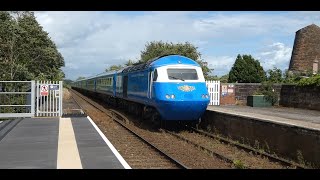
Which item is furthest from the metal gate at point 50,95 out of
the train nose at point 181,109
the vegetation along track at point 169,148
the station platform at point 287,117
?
the station platform at point 287,117

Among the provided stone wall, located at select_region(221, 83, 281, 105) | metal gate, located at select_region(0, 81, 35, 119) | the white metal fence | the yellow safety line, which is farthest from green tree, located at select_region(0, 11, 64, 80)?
the yellow safety line

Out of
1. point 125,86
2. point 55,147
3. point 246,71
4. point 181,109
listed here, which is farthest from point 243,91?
point 55,147

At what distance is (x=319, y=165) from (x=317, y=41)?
37.4 metres

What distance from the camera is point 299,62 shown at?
44750mm

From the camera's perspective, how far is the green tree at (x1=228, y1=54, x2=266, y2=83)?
134 ft

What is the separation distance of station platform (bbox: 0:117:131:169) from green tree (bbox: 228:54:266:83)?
2658 cm

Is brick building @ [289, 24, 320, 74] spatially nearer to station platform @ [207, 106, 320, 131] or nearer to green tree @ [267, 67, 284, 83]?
green tree @ [267, 67, 284, 83]

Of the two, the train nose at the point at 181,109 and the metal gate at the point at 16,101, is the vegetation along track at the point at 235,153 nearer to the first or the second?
the train nose at the point at 181,109

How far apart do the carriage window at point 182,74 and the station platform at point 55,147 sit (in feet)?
11.0

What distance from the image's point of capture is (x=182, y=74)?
16.0m

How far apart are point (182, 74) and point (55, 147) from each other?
6.52 metres

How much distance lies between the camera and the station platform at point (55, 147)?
28.2 ft

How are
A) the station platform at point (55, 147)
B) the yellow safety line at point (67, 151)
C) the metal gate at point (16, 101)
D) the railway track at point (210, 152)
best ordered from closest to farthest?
the yellow safety line at point (67, 151)
the station platform at point (55, 147)
the railway track at point (210, 152)
the metal gate at point (16, 101)
